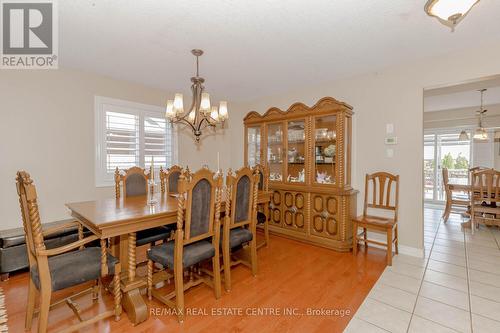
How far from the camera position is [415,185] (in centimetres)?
312

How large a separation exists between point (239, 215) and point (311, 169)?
158 centimetres

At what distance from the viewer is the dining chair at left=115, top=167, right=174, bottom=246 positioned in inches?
105

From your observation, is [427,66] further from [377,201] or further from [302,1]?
[302,1]

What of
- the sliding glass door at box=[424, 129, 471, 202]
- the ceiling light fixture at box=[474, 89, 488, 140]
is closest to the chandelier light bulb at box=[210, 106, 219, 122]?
the ceiling light fixture at box=[474, 89, 488, 140]

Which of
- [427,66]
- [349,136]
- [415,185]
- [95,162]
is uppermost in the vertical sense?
[427,66]

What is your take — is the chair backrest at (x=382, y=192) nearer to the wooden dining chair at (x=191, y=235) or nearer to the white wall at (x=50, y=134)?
the wooden dining chair at (x=191, y=235)

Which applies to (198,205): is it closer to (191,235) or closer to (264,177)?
(191,235)

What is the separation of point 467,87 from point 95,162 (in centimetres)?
571

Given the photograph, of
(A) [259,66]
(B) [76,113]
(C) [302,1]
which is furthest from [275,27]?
(B) [76,113]

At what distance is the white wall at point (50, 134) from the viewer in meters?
2.83

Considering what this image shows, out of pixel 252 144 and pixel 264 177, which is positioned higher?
pixel 252 144

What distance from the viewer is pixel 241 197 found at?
251 centimetres

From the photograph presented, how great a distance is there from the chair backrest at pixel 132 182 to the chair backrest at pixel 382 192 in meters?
3.02

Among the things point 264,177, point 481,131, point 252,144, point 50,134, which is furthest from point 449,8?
point 481,131
